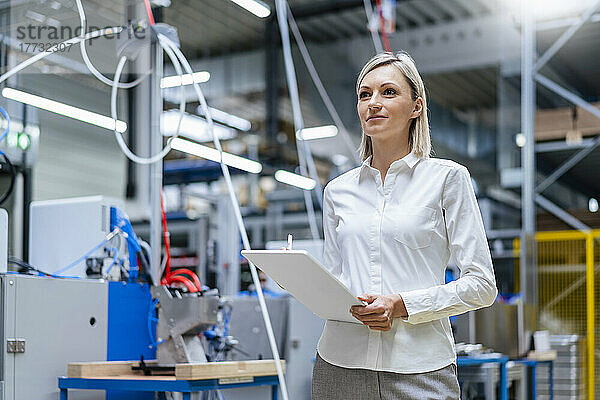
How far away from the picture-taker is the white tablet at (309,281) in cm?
136

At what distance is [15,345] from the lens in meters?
2.31

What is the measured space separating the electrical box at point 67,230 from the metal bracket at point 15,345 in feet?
1.86

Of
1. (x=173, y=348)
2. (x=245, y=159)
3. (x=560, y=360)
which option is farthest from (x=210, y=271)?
(x=245, y=159)

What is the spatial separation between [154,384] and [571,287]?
14.3ft

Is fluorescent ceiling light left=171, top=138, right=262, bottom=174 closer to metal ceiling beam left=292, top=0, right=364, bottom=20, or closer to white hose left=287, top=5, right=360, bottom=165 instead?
white hose left=287, top=5, right=360, bottom=165

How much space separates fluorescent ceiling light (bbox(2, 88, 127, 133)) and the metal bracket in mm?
1275

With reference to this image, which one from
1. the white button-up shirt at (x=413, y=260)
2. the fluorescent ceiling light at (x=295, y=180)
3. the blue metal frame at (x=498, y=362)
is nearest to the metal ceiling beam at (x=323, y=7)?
the fluorescent ceiling light at (x=295, y=180)

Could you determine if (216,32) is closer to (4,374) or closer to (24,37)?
(24,37)

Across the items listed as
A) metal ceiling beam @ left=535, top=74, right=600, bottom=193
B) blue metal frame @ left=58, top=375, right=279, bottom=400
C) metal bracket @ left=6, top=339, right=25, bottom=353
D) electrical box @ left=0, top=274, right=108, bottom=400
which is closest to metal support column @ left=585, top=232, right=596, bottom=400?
metal ceiling beam @ left=535, top=74, right=600, bottom=193

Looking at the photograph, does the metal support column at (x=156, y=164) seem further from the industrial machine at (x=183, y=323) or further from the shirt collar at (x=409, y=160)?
the shirt collar at (x=409, y=160)

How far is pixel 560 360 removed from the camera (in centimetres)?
569

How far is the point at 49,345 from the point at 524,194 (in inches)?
180

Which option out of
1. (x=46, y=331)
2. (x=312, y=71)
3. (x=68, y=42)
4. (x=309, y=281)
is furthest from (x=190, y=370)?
(x=312, y=71)

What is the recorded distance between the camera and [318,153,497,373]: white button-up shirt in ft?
4.73
